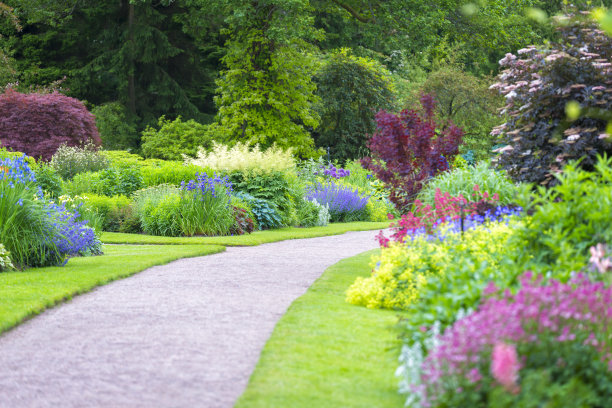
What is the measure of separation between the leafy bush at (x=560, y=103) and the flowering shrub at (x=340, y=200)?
8.74m

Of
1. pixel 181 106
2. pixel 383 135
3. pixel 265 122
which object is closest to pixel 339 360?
pixel 383 135

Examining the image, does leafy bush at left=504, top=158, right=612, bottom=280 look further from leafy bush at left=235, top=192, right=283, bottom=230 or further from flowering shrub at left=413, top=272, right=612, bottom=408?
leafy bush at left=235, top=192, right=283, bottom=230

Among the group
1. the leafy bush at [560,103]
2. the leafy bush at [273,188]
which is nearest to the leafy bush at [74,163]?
the leafy bush at [273,188]

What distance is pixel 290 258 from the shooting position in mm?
9547

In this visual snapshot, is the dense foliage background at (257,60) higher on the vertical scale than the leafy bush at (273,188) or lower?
higher

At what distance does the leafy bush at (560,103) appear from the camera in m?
7.17

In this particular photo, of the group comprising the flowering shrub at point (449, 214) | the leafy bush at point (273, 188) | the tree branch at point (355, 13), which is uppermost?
the tree branch at point (355, 13)

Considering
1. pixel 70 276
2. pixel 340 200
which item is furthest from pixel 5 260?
pixel 340 200

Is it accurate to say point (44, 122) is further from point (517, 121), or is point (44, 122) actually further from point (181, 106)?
point (517, 121)

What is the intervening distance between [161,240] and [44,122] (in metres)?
11.3

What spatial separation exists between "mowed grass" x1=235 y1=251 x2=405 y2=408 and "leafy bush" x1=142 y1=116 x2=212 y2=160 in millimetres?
17907

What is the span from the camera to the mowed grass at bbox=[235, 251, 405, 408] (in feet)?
12.3

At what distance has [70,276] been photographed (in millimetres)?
7555

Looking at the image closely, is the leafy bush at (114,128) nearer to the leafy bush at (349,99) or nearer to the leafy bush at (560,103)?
the leafy bush at (349,99)
